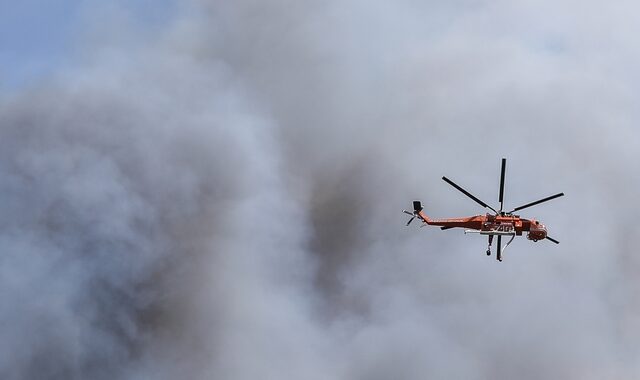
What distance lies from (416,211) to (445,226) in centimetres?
226

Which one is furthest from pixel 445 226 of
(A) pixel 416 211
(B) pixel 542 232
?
(B) pixel 542 232

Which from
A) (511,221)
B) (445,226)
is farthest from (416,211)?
(511,221)

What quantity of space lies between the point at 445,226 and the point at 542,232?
660cm

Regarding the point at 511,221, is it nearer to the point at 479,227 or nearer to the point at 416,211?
the point at 479,227

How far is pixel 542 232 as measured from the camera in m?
58.8

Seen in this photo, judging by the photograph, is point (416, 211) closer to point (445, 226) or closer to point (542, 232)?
point (445, 226)

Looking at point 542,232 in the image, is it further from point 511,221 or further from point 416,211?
point 416,211

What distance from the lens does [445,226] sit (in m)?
59.2

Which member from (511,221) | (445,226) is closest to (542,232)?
(511,221)

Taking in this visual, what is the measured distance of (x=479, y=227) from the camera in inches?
2309

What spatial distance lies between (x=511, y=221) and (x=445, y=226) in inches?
177

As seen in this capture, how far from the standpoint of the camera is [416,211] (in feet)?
196

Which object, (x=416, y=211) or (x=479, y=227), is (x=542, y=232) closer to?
(x=479, y=227)
